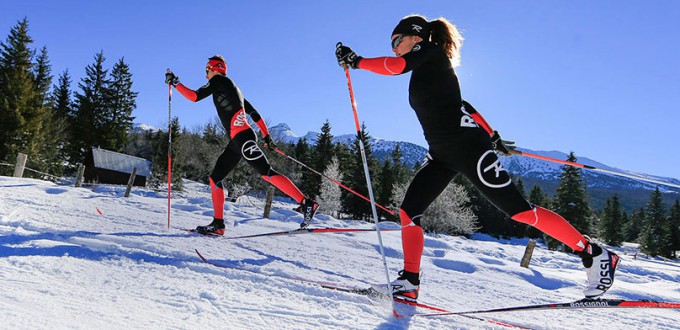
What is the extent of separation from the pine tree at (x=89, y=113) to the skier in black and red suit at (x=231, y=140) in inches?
1767

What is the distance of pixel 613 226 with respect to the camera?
59156 mm

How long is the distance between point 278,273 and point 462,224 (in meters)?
40.2

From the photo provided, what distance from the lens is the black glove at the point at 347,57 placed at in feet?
9.81

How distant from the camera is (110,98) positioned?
147ft

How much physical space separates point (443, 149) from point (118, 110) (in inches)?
2003

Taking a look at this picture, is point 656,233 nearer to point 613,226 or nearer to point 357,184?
point 613,226

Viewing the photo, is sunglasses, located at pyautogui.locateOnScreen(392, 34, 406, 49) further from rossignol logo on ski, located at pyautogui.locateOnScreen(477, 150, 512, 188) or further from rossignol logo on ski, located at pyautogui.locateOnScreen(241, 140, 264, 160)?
rossignol logo on ski, located at pyautogui.locateOnScreen(241, 140, 264, 160)

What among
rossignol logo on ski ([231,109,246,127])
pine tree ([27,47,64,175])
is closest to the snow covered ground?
rossignol logo on ski ([231,109,246,127])

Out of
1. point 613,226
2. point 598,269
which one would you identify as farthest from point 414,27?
point 613,226

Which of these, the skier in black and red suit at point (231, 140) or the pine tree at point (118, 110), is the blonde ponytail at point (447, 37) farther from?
the pine tree at point (118, 110)

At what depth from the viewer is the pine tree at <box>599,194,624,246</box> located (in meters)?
58.9

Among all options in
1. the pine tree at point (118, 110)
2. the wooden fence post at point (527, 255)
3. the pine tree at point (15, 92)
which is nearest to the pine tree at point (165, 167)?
the pine tree at point (118, 110)

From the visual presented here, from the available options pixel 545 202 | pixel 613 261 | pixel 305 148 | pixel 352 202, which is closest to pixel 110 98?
pixel 305 148

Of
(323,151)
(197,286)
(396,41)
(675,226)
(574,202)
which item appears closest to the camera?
(197,286)
